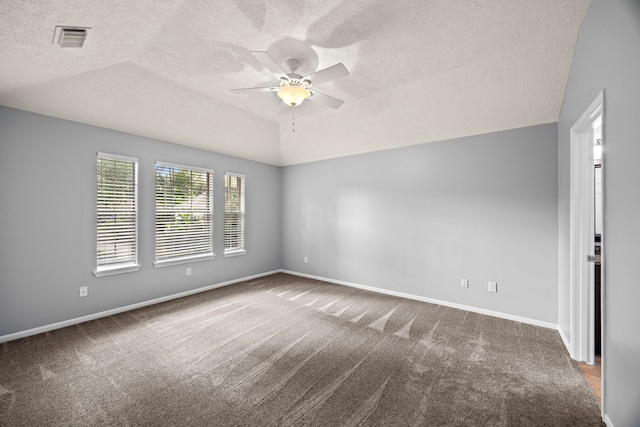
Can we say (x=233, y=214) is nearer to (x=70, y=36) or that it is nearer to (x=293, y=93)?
(x=293, y=93)

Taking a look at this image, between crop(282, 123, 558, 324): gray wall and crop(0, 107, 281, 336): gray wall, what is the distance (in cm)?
301

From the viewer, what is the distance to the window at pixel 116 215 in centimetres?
361

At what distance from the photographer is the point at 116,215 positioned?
376 cm

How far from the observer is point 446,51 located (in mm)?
2586

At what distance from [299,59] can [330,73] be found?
67 cm

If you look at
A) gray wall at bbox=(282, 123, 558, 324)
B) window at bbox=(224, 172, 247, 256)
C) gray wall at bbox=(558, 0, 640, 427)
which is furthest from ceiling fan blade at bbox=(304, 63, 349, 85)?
window at bbox=(224, 172, 247, 256)

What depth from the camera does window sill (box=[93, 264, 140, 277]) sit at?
3.56m

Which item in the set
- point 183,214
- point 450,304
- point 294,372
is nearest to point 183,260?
point 183,214

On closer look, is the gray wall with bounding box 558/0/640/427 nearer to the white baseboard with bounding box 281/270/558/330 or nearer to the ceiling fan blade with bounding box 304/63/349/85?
the ceiling fan blade with bounding box 304/63/349/85

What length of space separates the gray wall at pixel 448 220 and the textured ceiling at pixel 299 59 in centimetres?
42

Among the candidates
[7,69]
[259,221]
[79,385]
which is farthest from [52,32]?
[259,221]

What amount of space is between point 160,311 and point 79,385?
65.1 inches

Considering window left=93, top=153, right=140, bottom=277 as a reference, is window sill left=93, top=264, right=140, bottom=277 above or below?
below

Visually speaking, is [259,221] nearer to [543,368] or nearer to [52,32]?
[52,32]
